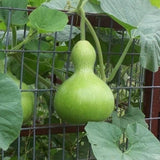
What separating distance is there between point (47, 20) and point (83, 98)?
0.18m

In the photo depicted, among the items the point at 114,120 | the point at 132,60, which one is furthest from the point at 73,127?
the point at 132,60

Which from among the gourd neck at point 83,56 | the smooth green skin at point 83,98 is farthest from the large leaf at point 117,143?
the gourd neck at point 83,56

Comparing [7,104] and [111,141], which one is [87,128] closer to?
[111,141]

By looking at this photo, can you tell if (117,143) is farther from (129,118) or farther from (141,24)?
(141,24)

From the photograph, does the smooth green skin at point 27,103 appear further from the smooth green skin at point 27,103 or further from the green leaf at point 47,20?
the green leaf at point 47,20

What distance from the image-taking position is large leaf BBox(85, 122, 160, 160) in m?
0.90

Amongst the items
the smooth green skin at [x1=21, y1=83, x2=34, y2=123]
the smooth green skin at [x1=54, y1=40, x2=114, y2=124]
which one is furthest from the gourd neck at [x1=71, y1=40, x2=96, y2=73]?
the smooth green skin at [x1=21, y1=83, x2=34, y2=123]

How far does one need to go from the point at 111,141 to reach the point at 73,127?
17 cm

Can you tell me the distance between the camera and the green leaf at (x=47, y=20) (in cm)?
90

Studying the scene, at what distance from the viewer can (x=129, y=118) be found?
111 centimetres

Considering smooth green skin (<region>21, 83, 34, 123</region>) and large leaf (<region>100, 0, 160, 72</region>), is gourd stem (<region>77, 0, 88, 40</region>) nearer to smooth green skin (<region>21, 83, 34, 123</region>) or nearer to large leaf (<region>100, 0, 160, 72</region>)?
large leaf (<region>100, 0, 160, 72</region>)

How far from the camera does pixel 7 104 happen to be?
84cm

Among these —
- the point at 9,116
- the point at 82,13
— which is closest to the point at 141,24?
the point at 82,13

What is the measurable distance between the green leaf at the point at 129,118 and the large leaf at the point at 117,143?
0.09 meters
